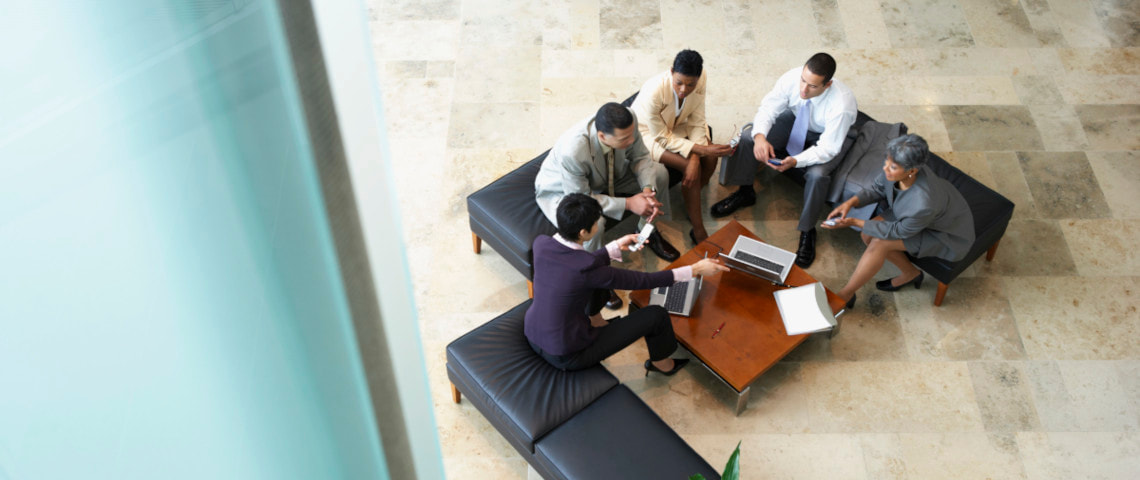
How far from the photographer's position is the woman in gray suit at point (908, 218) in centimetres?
318

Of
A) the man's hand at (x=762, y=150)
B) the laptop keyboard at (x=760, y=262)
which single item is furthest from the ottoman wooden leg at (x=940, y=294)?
the man's hand at (x=762, y=150)

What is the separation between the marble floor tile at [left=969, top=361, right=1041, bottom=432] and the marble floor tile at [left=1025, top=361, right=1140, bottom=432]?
0.11 ft

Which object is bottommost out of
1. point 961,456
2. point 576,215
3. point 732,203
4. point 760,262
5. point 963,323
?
point 961,456

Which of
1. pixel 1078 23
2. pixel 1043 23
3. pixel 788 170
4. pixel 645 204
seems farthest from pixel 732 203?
pixel 1078 23

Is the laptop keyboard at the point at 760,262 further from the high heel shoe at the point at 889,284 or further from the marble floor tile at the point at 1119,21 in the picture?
the marble floor tile at the point at 1119,21

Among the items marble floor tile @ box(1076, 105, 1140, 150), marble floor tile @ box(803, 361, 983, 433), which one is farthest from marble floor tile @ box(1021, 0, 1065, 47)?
marble floor tile @ box(803, 361, 983, 433)

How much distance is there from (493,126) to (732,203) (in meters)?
1.37

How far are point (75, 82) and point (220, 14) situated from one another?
3.6 inches

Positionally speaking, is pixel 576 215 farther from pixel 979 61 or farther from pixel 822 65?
pixel 979 61

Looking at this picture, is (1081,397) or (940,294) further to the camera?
(940,294)

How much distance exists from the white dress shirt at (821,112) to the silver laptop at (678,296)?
87 centimetres

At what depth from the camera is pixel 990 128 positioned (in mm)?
4426

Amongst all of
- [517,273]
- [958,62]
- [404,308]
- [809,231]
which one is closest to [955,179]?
[809,231]

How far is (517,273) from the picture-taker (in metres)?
3.87
